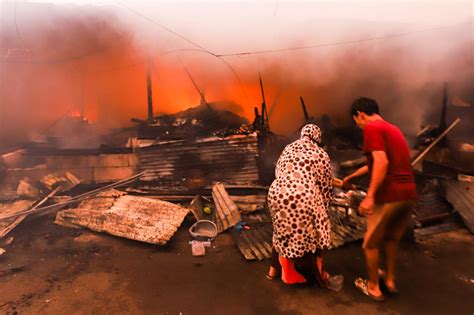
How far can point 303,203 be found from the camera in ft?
12.3

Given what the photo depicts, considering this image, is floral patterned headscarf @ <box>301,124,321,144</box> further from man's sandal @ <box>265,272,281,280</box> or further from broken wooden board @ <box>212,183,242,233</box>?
broken wooden board @ <box>212,183,242,233</box>

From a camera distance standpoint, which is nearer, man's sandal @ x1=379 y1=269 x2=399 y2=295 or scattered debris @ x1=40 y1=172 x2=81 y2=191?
man's sandal @ x1=379 y1=269 x2=399 y2=295

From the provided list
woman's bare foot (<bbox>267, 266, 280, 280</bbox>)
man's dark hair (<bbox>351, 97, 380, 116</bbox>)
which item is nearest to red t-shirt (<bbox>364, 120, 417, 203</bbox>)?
man's dark hair (<bbox>351, 97, 380, 116</bbox>)

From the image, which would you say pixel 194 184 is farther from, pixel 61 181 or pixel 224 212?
pixel 61 181

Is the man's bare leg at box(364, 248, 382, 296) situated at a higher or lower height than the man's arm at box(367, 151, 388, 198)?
lower

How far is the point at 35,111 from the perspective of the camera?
Result: 11125 mm

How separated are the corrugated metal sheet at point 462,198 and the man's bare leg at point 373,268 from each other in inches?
129

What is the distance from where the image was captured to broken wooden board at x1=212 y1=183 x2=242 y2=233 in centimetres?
610

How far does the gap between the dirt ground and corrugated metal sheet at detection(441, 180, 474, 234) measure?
0.33 m

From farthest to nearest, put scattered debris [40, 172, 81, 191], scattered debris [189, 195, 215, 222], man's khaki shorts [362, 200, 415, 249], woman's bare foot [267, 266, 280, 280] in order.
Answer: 1. scattered debris [40, 172, 81, 191]
2. scattered debris [189, 195, 215, 222]
3. woman's bare foot [267, 266, 280, 280]
4. man's khaki shorts [362, 200, 415, 249]

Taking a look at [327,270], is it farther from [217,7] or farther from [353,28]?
[217,7]

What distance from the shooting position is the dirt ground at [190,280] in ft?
12.4

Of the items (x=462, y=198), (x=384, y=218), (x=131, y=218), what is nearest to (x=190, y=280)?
(x=131, y=218)

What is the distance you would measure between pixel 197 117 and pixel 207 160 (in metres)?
2.40
